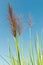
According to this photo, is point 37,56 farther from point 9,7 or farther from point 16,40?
point 9,7

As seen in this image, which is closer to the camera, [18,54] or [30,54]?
[18,54]

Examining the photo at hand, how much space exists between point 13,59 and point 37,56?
18 centimetres

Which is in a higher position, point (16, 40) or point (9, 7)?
point (9, 7)

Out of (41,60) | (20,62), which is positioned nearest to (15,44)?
(20,62)

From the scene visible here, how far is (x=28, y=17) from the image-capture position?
99cm

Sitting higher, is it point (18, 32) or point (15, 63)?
point (18, 32)

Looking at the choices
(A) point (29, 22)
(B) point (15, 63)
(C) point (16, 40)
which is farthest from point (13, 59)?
(A) point (29, 22)

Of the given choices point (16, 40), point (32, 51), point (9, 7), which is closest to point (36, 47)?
point (32, 51)

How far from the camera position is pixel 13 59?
0.91 metres

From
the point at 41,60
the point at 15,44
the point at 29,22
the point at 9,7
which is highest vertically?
the point at 9,7

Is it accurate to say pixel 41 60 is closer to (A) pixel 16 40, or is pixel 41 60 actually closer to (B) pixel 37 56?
(B) pixel 37 56

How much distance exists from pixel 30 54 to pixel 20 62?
0.44ft

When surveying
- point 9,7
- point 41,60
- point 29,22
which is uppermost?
point 9,7

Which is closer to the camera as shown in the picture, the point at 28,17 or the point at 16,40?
the point at 16,40
